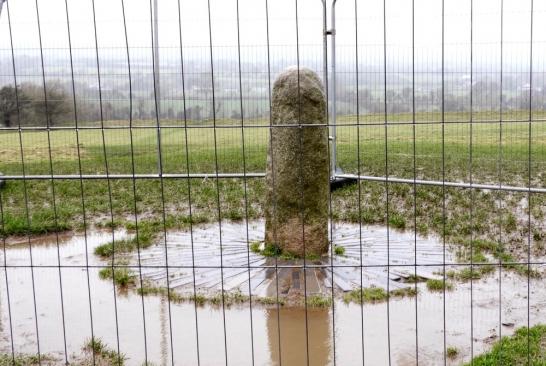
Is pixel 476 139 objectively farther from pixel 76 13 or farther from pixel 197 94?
pixel 76 13

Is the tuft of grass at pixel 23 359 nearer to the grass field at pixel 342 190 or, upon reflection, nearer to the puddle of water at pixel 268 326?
the puddle of water at pixel 268 326

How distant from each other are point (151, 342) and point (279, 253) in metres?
2.84

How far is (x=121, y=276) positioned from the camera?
27.2 ft

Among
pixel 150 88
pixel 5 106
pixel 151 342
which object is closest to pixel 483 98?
pixel 150 88

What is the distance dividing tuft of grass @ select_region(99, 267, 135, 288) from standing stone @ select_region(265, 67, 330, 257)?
1.71 metres

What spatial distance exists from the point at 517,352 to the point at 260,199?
645cm

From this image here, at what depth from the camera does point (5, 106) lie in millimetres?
16719

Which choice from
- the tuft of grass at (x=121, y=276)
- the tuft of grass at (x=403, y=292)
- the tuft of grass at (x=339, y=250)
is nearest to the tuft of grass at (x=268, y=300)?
the tuft of grass at (x=403, y=292)

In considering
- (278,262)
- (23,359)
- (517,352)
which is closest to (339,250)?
(278,262)

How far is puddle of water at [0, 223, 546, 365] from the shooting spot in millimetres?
6289

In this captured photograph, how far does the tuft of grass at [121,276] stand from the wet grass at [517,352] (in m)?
3.77

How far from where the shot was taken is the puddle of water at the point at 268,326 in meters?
6.29

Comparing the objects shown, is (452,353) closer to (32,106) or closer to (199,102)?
(199,102)

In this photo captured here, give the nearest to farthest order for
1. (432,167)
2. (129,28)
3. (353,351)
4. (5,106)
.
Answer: (353,351)
(432,167)
(129,28)
(5,106)
